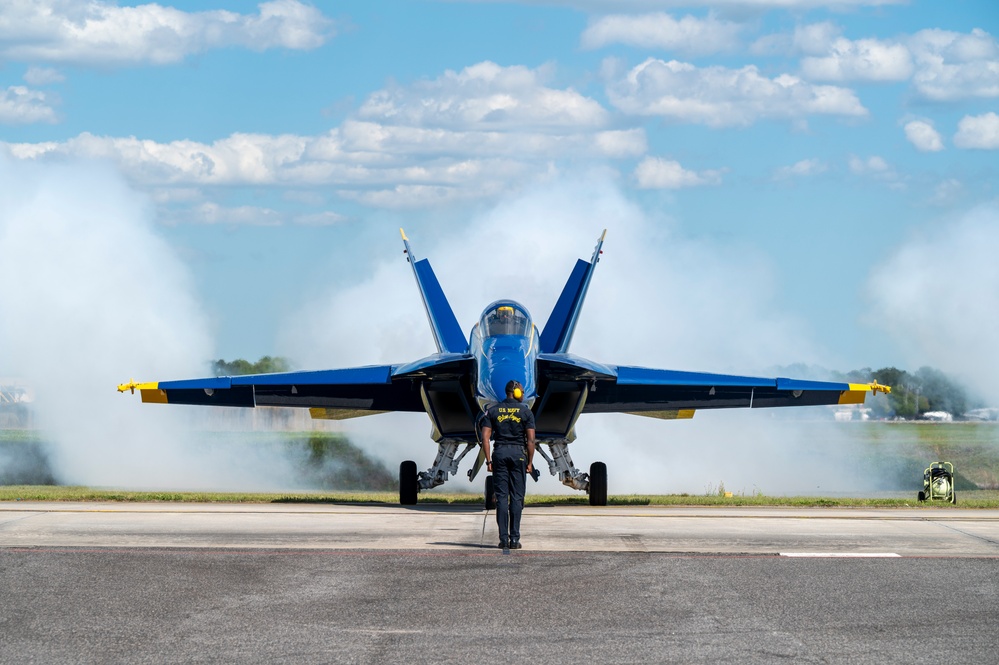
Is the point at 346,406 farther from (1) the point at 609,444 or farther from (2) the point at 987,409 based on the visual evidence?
(2) the point at 987,409

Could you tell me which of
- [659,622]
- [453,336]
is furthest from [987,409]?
[659,622]

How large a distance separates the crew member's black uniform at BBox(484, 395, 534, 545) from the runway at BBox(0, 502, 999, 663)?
1.44 ft

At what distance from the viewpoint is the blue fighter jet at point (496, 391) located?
20719 mm

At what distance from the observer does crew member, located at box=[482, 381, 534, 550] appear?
13773 mm

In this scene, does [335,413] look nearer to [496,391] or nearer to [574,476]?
[574,476]

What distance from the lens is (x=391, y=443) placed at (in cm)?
4884


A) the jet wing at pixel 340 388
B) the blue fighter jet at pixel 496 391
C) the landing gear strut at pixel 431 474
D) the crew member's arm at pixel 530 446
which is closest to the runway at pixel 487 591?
the crew member's arm at pixel 530 446

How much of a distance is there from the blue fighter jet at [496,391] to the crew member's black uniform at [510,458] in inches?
169

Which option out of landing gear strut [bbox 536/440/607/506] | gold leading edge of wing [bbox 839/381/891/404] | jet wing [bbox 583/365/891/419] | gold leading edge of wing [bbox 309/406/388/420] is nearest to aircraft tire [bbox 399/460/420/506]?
landing gear strut [bbox 536/440/607/506]

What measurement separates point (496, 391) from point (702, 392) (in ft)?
24.2

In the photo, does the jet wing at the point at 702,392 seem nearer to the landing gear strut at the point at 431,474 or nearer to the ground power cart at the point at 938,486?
the ground power cart at the point at 938,486

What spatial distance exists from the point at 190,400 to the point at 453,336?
6.11 metres

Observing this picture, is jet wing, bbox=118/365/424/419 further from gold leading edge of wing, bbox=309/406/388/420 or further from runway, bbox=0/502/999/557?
runway, bbox=0/502/999/557

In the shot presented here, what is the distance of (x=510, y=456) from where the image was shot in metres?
14.0
